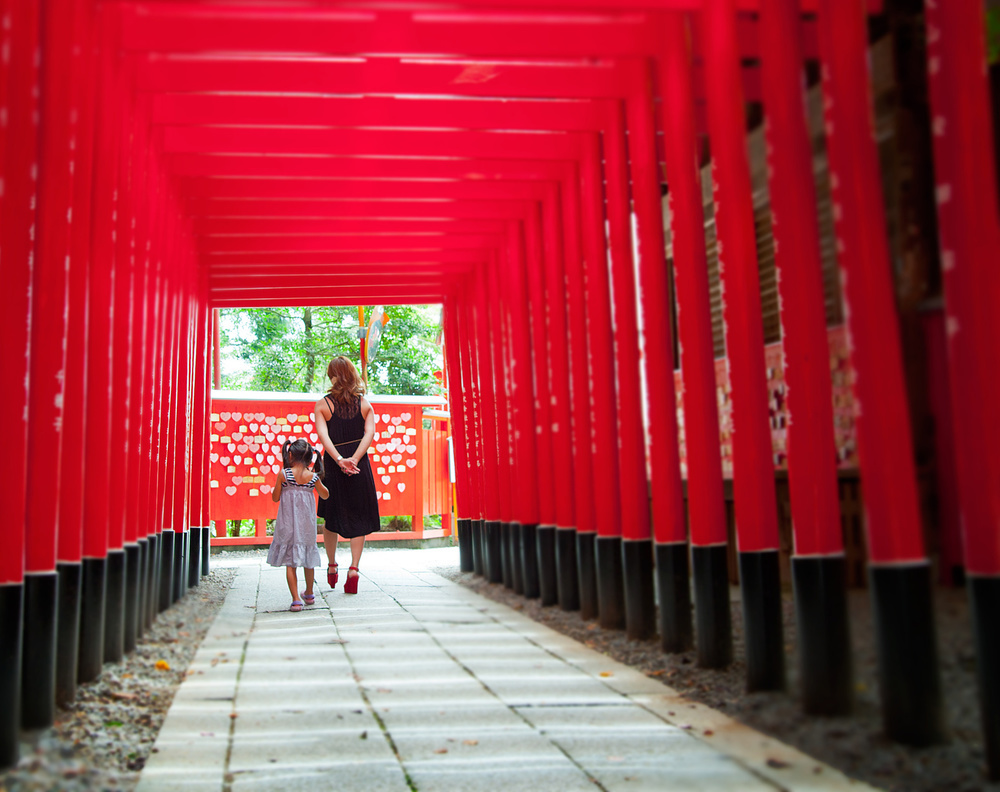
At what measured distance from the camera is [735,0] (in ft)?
14.4

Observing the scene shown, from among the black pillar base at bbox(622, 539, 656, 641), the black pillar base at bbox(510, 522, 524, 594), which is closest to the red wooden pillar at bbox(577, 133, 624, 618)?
the black pillar base at bbox(622, 539, 656, 641)

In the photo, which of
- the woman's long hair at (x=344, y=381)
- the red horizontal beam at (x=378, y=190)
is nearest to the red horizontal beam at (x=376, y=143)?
the red horizontal beam at (x=378, y=190)

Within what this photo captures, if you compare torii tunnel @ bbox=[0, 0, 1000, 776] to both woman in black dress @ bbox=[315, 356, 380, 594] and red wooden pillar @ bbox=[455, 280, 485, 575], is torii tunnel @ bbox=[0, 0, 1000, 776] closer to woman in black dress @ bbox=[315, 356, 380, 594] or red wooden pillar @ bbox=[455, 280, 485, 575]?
woman in black dress @ bbox=[315, 356, 380, 594]

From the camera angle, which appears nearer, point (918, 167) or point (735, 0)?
point (918, 167)

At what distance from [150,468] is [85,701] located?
275cm

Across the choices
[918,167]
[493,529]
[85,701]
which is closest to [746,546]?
[918,167]

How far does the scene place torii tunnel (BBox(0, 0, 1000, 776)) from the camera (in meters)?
2.98

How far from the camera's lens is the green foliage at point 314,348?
114 feet

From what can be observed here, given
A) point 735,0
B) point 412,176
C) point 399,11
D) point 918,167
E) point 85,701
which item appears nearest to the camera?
point 918,167

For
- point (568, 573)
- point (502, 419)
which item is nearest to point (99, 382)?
point (568, 573)

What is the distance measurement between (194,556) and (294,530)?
337 centimetres

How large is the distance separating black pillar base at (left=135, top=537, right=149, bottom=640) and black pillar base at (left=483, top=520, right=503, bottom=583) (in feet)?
12.4

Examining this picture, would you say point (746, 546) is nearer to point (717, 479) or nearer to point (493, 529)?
point (717, 479)

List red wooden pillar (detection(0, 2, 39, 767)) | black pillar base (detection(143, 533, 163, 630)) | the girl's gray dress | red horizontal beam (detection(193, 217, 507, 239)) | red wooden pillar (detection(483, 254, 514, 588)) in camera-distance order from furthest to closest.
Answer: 1. red wooden pillar (detection(483, 254, 514, 588))
2. red horizontal beam (detection(193, 217, 507, 239))
3. the girl's gray dress
4. black pillar base (detection(143, 533, 163, 630))
5. red wooden pillar (detection(0, 2, 39, 767))
